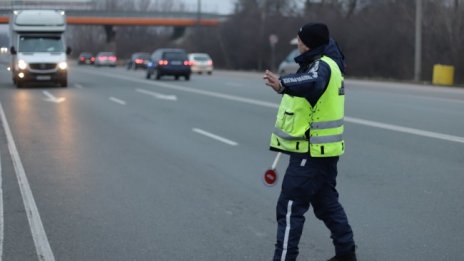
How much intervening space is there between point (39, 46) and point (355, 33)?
72.4ft

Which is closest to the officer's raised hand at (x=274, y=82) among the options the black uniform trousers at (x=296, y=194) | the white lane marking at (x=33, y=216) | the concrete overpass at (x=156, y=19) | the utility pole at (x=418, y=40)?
the black uniform trousers at (x=296, y=194)

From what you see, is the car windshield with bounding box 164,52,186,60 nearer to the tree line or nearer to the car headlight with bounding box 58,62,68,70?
the tree line

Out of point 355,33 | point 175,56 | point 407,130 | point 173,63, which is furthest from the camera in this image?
point 355,33

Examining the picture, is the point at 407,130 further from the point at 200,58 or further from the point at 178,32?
the point at 178,32

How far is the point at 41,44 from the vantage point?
93.4 feet

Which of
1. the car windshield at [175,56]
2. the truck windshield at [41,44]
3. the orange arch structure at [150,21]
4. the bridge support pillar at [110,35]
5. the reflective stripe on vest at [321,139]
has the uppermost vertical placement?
the orange arch structure at [150,21]

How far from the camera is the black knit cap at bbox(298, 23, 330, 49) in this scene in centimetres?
484

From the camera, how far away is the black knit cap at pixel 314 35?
4844 millimetres

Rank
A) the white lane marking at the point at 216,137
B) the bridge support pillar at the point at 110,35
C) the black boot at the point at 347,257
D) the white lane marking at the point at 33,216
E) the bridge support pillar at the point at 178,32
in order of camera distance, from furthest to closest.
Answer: the bridge support pillar at the point at 178,32 → the bridge support pillar at the point at 110,35 → the white lane marking at the point at 216,137 → the white lane marking at the point at 33,216 → the black boot at the point at 347,257

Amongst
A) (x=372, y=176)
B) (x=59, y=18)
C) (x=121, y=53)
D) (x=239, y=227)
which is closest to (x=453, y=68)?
(x=59, y=18)

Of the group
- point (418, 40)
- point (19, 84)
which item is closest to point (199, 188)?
point (19, 84)

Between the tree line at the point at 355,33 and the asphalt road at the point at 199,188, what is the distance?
20.3m

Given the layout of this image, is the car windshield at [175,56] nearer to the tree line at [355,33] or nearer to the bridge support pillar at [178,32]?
the tree line at [355,33]

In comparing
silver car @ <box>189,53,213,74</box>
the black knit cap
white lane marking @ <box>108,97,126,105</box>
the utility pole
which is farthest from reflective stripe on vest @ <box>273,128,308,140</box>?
silver car @ <box>189,53,213,74</box>
